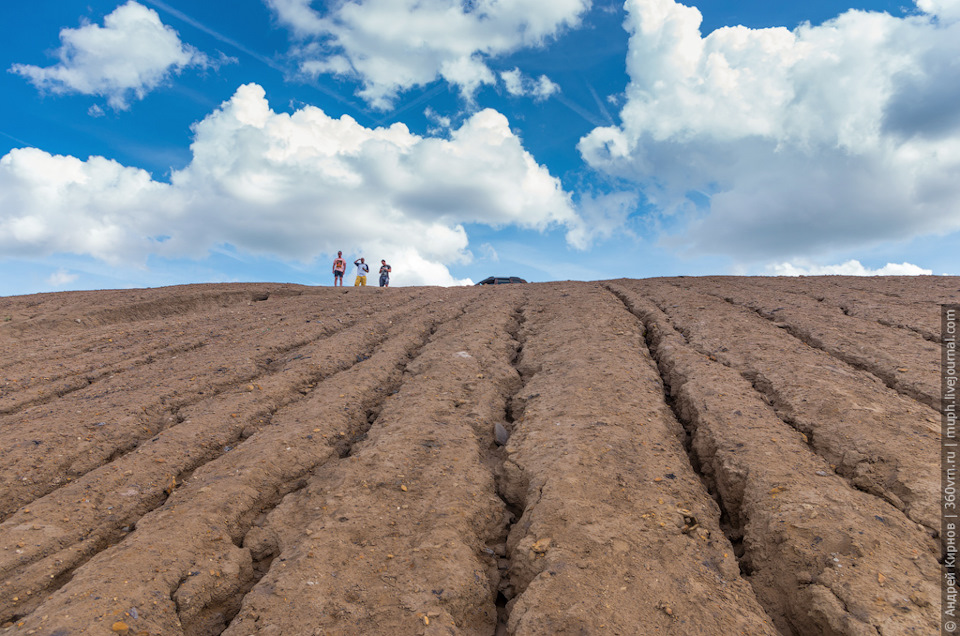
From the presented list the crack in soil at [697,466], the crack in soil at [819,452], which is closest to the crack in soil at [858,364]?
the crack in soil at [819,452]

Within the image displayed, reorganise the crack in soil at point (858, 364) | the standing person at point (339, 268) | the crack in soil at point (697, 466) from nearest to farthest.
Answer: the crack in soil at point (697, 466)
the crack in soil at point (858, 364)
the standing person at point (339, 268)

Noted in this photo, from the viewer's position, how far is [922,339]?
275 inches

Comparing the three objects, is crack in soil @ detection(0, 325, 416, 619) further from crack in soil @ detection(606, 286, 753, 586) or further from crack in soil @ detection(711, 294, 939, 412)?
crack in soil @ detection(711, 294, 939, 412)

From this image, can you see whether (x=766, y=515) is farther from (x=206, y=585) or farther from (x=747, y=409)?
(x=206, y=585)

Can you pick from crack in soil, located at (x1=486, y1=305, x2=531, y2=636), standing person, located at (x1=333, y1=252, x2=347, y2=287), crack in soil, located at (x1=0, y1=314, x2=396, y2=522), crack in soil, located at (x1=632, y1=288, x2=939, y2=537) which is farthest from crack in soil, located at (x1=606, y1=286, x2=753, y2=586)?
standing person, located at (x1=333, y1=252, x2=347, y2=287)

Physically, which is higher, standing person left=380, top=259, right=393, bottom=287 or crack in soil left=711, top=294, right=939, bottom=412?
standing person left=380, top=259, right=393, bottom=287

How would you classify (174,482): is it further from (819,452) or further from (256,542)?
(819,452)

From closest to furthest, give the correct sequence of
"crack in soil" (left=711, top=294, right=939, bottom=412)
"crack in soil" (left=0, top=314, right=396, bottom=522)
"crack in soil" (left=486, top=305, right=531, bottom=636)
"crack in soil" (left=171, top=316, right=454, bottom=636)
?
1. "crack in soil" (left=171, top=316, right=454, bottom=636)
2. "crack in soil" (left=486, top=305, right=531, bottom=636)
3. "crack in soil" (left=0, top=314, right=396, bottom=522)
4. "crack in soil" (left=711, top=294, right=939, bottom=412)

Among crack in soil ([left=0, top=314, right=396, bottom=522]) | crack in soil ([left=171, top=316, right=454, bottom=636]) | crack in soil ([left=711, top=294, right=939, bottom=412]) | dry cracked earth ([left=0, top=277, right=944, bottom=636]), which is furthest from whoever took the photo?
crack in soil ([left=711, top=294, right=939, bottom=412])

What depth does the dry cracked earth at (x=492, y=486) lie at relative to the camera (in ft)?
10.5

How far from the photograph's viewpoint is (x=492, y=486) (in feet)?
14.8

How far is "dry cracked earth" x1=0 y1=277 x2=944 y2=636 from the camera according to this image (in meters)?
3.20

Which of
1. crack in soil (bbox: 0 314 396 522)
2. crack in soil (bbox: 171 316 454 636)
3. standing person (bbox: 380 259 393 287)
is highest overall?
standing person (bbox: 380 259 393 287)

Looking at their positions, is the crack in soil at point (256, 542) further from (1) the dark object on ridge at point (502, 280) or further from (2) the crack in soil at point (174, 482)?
(1) the dark object on ridge at point (502, 280)
